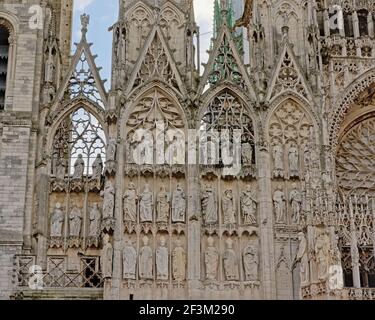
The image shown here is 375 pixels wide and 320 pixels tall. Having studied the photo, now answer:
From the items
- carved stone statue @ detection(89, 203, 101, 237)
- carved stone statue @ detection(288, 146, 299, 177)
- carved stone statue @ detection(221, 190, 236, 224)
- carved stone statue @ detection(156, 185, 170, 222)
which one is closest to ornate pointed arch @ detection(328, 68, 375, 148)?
carved stone statue @ detection(288, 146, 299, 177)

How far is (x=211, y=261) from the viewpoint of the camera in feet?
64.2

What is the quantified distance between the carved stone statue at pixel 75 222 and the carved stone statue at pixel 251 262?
4.25 meters

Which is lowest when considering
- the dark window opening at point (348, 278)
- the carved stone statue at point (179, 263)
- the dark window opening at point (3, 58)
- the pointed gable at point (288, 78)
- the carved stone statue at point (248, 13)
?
the dark window opening at point (348, 278)

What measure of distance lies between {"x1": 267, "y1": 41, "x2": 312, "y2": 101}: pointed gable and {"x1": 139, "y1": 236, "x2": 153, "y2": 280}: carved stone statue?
17.2 ft

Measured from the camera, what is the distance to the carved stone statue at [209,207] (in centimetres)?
2006

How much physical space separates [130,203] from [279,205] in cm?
379

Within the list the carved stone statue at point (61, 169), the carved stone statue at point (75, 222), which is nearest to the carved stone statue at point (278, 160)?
the carved stone statue at point (75, 222)

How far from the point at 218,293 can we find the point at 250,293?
0.79m

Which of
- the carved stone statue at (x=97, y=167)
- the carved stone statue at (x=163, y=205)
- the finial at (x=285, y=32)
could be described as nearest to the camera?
the carved stone statue at (x=163, y=205)

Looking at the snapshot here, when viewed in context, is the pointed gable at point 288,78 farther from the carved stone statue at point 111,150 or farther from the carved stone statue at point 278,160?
the carved stone statue at point 111,150

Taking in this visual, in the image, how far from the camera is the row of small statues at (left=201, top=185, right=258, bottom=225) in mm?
20062

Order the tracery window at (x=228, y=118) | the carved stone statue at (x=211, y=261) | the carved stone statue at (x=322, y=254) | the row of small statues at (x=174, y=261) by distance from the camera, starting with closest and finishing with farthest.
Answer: the carved stone statue at (x=322, y=254) → the row of small statues at (x=174, y=261) → the carved stone statue at (x=211, y=261) → the tracery window at (x=228, y=118)
